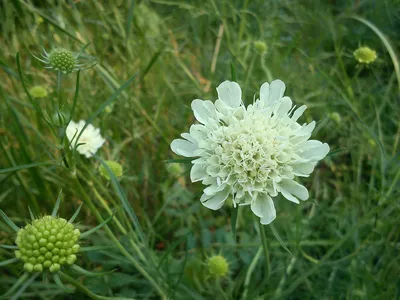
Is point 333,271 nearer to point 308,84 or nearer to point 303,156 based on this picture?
point 303,156

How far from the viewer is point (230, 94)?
0.96m

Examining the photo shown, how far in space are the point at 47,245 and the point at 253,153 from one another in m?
0.47

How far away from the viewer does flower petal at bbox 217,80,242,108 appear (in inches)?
37.2

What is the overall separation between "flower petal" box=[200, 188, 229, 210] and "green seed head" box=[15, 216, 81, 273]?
0.28 metres

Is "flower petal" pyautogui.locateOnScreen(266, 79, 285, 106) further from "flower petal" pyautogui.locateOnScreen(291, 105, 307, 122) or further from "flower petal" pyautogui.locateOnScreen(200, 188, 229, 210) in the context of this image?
"flower petal" pyautogui.locateOnScreen(200, 188, 229, 210)

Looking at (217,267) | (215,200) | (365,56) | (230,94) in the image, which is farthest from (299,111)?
(365,56)

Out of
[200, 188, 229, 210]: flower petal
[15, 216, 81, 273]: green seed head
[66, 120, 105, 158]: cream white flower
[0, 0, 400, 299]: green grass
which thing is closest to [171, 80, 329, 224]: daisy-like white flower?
[200, 188, 229, 210]: flower petal

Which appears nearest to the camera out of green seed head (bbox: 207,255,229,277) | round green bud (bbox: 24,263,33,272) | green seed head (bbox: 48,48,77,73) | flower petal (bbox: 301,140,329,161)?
round green bud (bbox: 24,263,33,272)

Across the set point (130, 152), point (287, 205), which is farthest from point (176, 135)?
point (287, 205)

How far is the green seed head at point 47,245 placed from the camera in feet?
2.57

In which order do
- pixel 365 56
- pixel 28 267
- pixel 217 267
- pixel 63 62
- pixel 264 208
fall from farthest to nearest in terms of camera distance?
pixel 365 56, pixel 217 267, pixel 63 62, pixel 264 208, pixel 28 267

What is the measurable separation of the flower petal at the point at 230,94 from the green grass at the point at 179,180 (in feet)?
0.88

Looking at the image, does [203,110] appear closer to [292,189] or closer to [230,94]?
[230,94]

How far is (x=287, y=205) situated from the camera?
1.56 meters
